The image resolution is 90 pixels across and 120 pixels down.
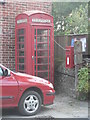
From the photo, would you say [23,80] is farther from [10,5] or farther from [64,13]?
[64,13]

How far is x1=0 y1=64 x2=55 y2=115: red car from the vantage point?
23.7 ft

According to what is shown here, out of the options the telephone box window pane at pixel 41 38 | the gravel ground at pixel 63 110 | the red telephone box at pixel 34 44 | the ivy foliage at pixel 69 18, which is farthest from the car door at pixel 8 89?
the ivy foliage at pixel 69 18

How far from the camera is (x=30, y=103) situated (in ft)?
24.6

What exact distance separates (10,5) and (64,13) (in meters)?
6.12

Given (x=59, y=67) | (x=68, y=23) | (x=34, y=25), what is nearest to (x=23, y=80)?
(x=34, y=25)

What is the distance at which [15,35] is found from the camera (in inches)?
427

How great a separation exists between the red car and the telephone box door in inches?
102

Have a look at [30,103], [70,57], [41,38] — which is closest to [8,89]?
[30,103]

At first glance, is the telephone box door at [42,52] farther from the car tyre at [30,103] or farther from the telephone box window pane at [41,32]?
the car tyre at [30,103]

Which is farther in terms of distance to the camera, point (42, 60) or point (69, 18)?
point (69, 18)

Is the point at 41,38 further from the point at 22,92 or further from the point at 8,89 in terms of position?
the point at 8,89

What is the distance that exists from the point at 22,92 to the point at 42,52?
3.37 metres

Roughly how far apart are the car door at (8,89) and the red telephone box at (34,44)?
9.58 ft

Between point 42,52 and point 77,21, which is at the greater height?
point 77,21
